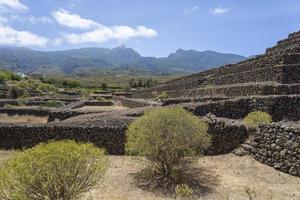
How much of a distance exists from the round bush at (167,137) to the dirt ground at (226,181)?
110 cm

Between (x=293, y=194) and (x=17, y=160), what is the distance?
24.5 ft

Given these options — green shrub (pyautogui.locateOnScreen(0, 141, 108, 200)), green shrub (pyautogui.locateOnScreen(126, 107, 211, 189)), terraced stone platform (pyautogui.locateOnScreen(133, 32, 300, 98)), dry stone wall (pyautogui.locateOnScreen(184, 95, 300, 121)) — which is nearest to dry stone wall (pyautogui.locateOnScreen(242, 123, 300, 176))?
green shrub (pyautogui.locateOnScreen(126, 107, 211, 189))

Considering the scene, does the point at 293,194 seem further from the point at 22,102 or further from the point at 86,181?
the point at 22,102

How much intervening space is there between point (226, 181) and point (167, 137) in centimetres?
231

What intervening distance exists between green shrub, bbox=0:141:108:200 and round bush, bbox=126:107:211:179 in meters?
3.52

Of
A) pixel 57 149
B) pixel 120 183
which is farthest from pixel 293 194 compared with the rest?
pixel 57 149

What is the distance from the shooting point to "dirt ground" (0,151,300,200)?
1035cm

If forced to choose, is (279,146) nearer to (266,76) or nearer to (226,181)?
(226,181)

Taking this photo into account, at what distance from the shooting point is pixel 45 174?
25.2 feet

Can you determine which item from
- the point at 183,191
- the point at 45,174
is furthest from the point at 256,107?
the point at 45,174

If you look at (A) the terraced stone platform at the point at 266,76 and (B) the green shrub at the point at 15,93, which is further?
(B) the green shrub at the point at 15,93

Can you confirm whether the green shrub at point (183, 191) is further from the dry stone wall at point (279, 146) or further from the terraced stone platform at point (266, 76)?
the terraced stone platform at point (266, 76)

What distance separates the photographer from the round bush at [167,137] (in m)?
11.3

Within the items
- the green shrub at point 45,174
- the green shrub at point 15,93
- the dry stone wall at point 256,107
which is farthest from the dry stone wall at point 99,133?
the green shrub at point 15,93
